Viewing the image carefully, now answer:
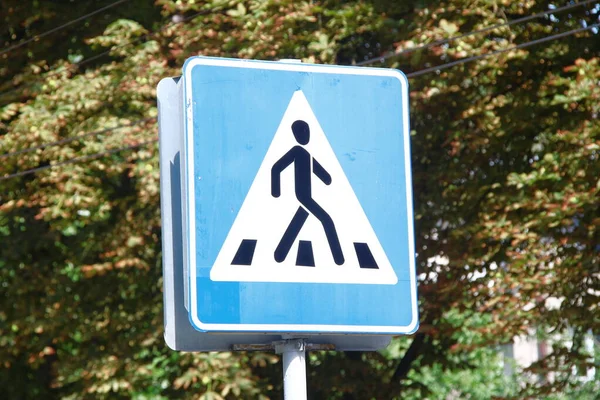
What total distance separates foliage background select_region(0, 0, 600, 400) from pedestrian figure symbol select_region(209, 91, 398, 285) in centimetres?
651

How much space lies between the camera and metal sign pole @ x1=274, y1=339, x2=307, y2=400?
7.75 ft

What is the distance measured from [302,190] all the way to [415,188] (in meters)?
8.83

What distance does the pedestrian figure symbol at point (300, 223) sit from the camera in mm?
2469

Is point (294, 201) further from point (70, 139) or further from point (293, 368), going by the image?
point (70, 139)

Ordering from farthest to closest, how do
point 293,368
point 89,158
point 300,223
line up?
1. point 89,158
2. point 300,223
3. point 293,368

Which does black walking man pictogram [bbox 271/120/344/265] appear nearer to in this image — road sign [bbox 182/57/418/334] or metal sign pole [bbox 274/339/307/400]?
road sign [bbox 182/57/418/334]

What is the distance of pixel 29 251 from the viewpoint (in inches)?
487

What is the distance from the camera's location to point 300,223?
98.3 inches

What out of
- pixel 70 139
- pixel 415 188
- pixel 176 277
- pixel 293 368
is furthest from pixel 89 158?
pixel 293 368

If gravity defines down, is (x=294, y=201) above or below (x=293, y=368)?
above

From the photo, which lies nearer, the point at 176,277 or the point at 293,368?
the point at 293,368

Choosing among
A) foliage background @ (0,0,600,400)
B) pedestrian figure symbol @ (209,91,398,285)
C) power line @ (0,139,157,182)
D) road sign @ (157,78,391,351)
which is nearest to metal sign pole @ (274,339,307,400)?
road sign @ (157,78,391,351)

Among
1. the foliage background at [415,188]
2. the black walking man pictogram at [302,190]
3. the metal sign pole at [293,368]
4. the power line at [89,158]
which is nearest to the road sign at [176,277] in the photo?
the metal sign pole at [293,368]

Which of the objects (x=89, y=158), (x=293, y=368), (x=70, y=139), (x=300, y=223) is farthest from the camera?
(x=89, y=158)
